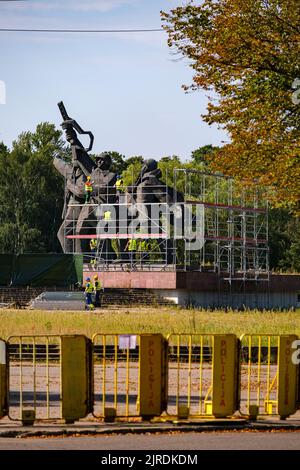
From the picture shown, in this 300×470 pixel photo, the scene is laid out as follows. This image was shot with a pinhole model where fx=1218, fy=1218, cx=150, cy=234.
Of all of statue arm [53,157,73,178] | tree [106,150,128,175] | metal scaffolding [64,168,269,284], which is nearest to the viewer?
metal scaffolding [64,168,269,284]

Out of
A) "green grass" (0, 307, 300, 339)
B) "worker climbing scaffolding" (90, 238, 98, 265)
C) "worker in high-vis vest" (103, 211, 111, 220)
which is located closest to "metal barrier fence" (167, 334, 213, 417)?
"green grass" (0, 307, 300, 339)

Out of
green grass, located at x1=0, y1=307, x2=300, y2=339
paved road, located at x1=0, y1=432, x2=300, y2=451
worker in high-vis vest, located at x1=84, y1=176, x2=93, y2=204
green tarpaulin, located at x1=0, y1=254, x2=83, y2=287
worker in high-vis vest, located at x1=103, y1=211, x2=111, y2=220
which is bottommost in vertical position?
paved road, located at x1=0, y1=432, x2=300, y2=451

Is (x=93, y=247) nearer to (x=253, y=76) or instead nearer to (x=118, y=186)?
(x=118, y=186)

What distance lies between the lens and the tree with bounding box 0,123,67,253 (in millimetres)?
107000

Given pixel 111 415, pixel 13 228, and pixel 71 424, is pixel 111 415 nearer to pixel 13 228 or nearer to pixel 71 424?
pixel 71 424

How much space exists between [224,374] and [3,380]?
10.7 feet

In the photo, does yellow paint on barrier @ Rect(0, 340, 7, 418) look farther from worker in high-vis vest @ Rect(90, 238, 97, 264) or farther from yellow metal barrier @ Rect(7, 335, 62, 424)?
worker in high-vis vest @ Rect(90, 238, 97, 264)

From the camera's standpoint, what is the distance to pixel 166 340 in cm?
1770

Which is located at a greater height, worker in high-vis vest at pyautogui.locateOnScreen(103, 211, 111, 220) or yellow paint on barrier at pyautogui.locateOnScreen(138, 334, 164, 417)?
worker in high-vis vest at pyautogui.locateOnScreen(103, 211, 111, 220)

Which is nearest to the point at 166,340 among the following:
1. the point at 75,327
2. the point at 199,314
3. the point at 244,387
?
the point at 244,387

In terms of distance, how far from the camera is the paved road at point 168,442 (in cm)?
1533

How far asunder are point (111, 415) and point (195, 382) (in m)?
7.30

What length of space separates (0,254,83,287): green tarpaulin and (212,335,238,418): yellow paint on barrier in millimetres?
44572
